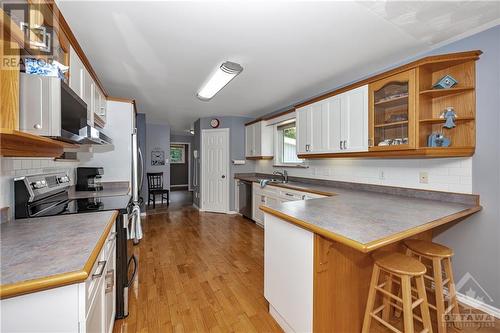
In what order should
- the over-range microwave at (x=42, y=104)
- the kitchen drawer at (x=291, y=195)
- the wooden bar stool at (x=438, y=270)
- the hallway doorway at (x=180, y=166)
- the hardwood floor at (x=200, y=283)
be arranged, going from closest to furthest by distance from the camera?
the over-range microwave at (x=42, y=104), the wooden bar stool at (x=438, y=270), the hardwood floor at (x=200, y=283), the kitchen drawer at (x=291, y=195), the hallway doorway at (x=180, y=166)

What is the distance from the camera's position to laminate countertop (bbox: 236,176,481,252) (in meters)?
1.16

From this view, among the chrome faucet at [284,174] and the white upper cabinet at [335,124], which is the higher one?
the white upper cabinet at [335,124]

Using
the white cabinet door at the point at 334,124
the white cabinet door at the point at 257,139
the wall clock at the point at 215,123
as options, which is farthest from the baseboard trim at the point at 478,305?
the wall clock at the point at 215,123

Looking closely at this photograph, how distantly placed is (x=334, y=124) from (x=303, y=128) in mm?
620

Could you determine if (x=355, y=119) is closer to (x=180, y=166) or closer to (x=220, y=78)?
(x=220, y=78)

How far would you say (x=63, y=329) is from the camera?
80 cm

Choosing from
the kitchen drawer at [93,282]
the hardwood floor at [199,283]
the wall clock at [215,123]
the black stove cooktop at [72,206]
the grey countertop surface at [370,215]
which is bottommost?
the hardwood floor at [199,283]

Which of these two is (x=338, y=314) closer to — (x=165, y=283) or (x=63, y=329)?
(x=63, y=329)

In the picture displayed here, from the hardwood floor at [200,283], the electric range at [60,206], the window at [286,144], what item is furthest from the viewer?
the window at [286,144]

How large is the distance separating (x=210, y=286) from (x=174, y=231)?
6.48ft

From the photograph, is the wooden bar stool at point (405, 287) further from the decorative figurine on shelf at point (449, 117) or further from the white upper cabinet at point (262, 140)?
the white upper cabinet at point (262, 140)

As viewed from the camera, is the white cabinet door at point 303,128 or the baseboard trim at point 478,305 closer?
the baseboard trim at point 478,305

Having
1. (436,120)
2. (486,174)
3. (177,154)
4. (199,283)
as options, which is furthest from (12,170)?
(177,154)

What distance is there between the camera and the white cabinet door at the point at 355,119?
2.48 m
